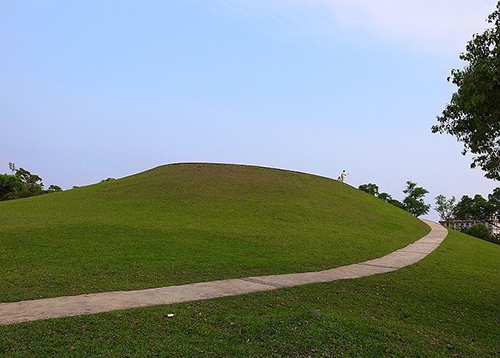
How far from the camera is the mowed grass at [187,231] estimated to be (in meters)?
9.24

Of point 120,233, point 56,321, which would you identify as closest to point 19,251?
point 120,233

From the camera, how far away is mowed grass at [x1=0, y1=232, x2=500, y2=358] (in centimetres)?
468

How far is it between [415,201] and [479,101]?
1934 inches

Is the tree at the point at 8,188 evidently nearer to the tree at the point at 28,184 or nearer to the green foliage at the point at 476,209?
the tree at the point at 28,184

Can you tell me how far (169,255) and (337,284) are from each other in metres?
5.23

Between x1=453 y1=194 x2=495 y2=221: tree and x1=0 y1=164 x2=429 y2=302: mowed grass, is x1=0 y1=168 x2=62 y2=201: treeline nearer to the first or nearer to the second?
x1=0 y1=164 x2=429 y2=302: mowed grass

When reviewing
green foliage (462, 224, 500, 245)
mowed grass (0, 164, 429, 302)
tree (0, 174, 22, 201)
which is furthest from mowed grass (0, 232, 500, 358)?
tree (0, 174, 22, 201)

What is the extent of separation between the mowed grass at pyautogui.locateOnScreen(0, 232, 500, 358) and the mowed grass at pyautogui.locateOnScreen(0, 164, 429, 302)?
86.1 inches

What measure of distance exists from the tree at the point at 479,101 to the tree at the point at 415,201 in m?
45.8

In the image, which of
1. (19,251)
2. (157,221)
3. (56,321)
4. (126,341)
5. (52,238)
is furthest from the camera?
(157,221)

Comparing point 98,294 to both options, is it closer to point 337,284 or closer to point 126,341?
point 126,341

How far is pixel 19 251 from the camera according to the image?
1145cm

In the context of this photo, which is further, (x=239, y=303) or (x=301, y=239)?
(x=301, y=239)

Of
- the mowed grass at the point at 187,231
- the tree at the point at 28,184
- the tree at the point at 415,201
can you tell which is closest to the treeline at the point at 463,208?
the tree at the point at 415,201
